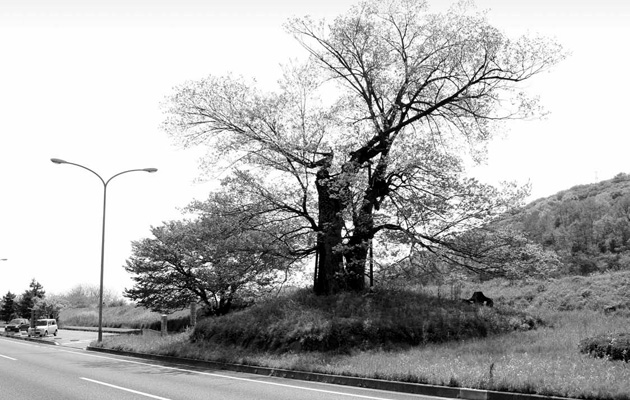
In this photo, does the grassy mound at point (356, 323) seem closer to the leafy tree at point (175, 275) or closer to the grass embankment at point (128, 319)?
the leafy tree at point (175, 275)

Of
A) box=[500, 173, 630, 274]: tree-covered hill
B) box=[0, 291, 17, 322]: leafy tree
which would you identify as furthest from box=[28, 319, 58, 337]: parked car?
box=[0, 291, 17, 322]: leafy tree

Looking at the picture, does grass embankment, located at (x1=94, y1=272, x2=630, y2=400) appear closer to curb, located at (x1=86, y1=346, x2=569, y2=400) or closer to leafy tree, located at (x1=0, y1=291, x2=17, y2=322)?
curb, located at (x1=86, y1=346, x2=569, y2=400)

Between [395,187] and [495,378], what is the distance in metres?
12.7

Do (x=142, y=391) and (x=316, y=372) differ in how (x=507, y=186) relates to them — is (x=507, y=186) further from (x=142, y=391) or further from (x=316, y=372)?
(x=142, y=391)

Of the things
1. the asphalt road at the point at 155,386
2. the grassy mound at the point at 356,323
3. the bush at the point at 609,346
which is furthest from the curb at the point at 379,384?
the bush at the point at 609,346

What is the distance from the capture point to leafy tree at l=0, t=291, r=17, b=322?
9371 centimetres

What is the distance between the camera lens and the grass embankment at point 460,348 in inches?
442

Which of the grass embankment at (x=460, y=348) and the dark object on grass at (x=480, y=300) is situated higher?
the dark object on grass at (x=480, y=300)

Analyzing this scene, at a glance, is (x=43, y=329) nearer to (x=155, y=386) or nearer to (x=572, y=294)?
(x=155, y=386)

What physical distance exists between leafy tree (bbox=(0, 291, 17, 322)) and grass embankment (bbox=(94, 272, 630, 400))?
254 ft

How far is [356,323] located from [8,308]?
93.0m

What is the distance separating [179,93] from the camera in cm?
2414

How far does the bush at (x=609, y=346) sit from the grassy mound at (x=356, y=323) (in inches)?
222

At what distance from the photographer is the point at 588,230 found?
143 ft
